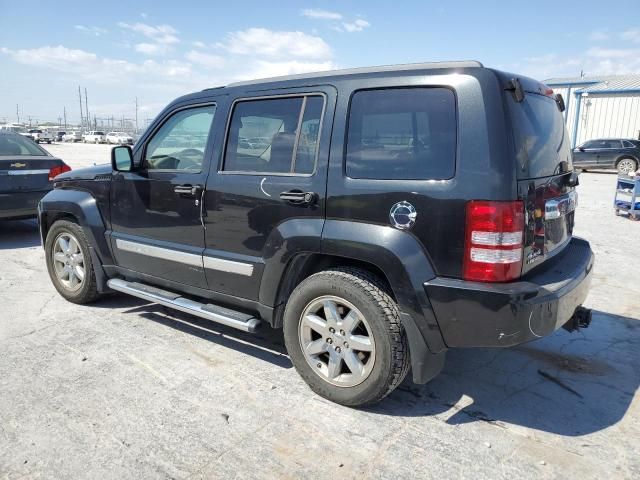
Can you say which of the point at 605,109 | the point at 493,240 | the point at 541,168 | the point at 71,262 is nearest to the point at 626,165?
the point at 605,109

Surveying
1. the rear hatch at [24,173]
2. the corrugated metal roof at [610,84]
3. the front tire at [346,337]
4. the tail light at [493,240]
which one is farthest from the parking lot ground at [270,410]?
the corrugated metal roof at [610,84]

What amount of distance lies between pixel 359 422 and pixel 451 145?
5.41 feet

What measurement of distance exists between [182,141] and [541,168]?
104 inches

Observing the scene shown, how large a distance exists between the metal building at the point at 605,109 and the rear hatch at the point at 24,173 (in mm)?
26170

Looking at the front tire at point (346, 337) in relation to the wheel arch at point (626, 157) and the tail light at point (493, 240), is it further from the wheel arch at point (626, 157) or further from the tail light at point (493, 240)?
the wheel arch at point (626, 157)

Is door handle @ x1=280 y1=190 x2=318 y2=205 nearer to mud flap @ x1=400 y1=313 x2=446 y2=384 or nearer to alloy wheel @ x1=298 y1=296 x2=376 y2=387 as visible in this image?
alloy wheel @ x1=298 y1=296 x2=376 y2=387

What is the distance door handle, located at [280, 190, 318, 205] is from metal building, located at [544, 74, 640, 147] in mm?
A: 27574

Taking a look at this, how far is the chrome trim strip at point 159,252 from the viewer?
3760 millimetres

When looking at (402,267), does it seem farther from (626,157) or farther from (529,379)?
(626,157)

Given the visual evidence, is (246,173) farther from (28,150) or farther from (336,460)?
(28,150)

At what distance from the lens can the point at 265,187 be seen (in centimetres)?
328

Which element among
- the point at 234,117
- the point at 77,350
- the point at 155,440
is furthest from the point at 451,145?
the point at 77,350

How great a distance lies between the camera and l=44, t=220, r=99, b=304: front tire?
4.64m

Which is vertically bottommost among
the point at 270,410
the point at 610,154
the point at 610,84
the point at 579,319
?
the point at 270,410
